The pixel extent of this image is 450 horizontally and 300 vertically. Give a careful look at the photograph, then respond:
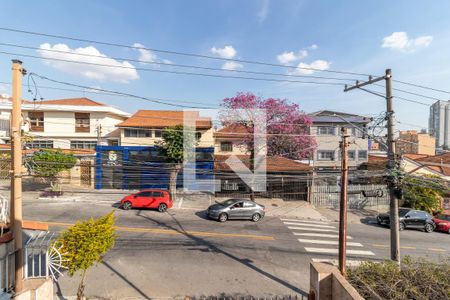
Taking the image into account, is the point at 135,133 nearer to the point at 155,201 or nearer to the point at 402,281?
the point at 155,201

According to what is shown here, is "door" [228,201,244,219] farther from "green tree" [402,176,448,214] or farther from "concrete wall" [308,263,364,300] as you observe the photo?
"green tree" [402,176,448,214]

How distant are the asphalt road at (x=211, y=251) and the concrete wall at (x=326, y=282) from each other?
1.30 meters

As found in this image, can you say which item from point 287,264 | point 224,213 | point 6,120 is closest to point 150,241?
point 224,213

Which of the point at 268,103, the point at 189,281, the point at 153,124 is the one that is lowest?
the point at 189,281

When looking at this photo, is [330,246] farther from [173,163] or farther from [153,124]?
[153,124]

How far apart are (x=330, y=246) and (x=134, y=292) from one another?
9.91m

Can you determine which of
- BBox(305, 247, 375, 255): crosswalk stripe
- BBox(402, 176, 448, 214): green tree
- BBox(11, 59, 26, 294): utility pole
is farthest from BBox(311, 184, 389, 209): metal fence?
BBox(11, 59, 26, 294): utility pole

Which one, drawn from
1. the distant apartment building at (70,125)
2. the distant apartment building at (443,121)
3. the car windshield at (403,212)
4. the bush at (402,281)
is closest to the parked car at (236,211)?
the bush at (402,281)

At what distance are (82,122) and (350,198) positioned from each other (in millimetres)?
29973

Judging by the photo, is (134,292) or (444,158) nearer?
(134,292)

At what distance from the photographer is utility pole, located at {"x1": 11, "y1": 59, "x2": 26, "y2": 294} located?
5648 mm

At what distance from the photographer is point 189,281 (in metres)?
9.02

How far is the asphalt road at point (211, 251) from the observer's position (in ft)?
28.6

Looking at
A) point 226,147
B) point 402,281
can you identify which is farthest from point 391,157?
point 226,147
